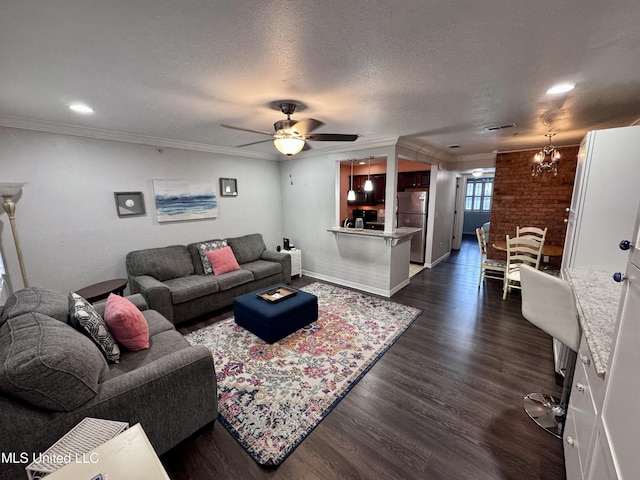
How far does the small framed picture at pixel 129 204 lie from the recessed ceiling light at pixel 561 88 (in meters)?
4.60

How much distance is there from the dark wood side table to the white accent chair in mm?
4023

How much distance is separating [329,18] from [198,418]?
2.41 m

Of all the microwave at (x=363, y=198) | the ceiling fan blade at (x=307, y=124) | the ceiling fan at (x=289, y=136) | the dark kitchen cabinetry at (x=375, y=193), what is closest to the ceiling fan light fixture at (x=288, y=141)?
the ceiling fan at (x=289, y=136)

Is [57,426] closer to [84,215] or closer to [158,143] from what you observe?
[84,215]

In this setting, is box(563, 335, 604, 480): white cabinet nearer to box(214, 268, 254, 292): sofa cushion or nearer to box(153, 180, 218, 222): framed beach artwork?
box(214, 268, 254, 292): sofa cushion

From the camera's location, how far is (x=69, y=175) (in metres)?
2.99

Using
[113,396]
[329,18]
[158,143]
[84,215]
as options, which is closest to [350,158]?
[158,143]

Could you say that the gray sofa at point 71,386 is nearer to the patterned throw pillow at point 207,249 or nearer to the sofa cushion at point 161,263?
the sofa cushion at point 161,263

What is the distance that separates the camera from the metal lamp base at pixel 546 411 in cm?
178

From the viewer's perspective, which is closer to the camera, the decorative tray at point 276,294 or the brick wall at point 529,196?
the decorative tray at point 276,294

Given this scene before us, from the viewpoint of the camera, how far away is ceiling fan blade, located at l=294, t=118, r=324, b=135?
2770 mm

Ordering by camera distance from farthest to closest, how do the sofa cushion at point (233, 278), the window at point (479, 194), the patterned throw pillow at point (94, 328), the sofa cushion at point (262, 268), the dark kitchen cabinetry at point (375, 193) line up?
1. the window at point (479, 194)
2. the dark kitchen cabinetry at point (375, 193)
3. the sofa cushion at point (262, 268)
4. the sofa cushion at point (233, 278)
5. the patterned throw pillow at point (94, 328)

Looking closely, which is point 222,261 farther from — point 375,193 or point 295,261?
point 375,193

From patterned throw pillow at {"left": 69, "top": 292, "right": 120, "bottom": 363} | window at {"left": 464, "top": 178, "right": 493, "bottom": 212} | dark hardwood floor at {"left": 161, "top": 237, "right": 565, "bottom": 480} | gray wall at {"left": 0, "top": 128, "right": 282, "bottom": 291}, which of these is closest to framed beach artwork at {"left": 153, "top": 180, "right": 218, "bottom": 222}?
gray wall at {"left": 0, "top": 128, "right": 282, "bottom": 291}
